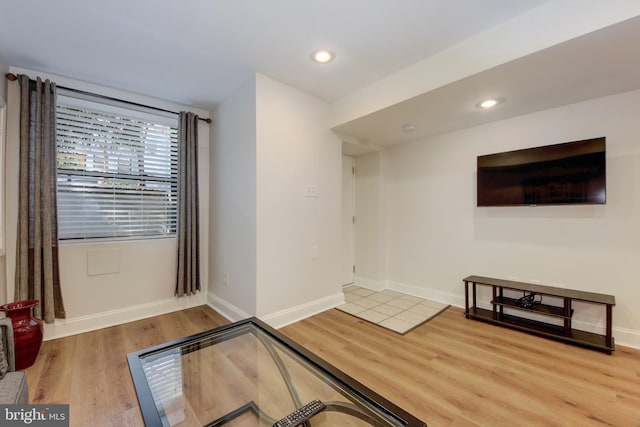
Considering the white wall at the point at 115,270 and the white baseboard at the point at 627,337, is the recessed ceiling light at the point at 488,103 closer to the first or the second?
the white baseboard at the point at 627,337

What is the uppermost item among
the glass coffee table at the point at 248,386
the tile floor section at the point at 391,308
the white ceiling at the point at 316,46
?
the white ceiling at the point at 316,46

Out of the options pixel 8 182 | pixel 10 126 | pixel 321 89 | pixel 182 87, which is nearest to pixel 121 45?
pixel 182 87

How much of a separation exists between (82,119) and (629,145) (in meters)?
5.04

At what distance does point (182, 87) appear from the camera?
2.88 metres

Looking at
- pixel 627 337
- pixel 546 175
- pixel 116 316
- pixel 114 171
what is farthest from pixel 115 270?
pixel 627 337

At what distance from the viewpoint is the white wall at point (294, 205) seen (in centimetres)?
268

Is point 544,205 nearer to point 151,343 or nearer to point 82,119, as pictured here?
point 151,343

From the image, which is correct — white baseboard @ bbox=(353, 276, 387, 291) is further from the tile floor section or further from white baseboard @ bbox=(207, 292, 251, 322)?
white baseboard @ bbox=(207, 292, 251, 322)

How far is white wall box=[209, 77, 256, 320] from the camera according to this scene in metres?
2.70

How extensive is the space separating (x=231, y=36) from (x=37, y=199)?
2.19 meters

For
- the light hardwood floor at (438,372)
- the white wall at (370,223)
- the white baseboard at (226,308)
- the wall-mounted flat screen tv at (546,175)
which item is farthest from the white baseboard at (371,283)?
the white baseboard at (226,308)

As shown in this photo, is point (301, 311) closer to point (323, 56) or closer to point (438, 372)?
point (438, 372)

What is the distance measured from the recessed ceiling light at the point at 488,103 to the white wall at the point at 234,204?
216 centimetres

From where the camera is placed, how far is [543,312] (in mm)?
2506
